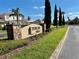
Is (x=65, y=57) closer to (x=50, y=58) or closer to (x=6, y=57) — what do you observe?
(x=50, y=58)

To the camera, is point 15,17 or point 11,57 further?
point 15,17

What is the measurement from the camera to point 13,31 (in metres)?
18.5

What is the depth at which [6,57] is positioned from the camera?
9.84 meters

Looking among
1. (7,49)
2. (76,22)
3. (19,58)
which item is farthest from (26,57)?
(76,22)

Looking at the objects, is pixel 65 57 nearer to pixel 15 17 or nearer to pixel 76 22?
pixel 15 17

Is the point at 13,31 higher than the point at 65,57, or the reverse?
the point at 13,31

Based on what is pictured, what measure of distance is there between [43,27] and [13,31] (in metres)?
Result: 18.8

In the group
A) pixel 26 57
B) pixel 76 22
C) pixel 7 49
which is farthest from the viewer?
pixel 76 22

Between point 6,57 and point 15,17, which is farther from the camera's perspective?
point 15,17

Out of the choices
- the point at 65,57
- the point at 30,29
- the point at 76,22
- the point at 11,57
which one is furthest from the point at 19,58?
the point at 76,22

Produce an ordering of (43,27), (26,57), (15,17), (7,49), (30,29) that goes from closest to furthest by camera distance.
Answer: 1. (26,57)
2. (7,49)
3. (30,29)
4. (43,27)
5. (15,17)

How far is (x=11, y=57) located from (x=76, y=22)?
171 meters

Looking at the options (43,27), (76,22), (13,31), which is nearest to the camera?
(13,31)

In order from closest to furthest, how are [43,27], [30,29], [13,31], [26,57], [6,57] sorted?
[6,57] → [26,57] → [13,31] → [30,29] → [43,27]
